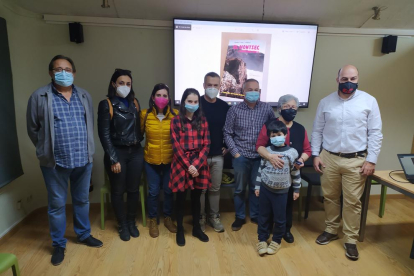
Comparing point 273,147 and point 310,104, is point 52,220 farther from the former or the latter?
point 310,104

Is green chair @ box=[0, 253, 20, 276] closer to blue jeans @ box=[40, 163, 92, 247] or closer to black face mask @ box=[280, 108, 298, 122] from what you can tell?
blue jeans @ box=[40, 163, 92, 247]

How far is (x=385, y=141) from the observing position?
3.26 metres

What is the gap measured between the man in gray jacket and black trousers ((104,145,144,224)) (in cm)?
21

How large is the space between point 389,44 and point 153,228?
325cm

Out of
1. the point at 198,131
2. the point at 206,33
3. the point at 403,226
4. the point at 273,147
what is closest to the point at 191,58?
the point at 206,33

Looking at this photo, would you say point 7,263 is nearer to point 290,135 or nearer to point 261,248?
point 261,248

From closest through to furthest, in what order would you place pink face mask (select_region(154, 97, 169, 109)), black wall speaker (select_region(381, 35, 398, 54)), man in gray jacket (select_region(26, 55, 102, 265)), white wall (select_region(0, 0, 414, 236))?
1. man in gray jacket (select_region(26, 55, 102, 265))
2. pink face mask (select_region(154, 97, 169, 109))
3. white wall (select_region(0, 0, 414, 236))
4. black wall speaker (select_region(381, 35, 398, 54))

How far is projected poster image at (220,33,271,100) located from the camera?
2770mm

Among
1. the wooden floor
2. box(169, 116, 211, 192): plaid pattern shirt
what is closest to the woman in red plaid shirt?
box(169, 116, 211, 192): plaid pattern shirt

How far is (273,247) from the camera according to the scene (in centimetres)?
214

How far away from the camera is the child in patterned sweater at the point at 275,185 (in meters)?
1.96

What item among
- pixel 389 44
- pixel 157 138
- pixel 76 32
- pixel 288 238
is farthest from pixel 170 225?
pixel 389 44

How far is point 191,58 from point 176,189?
142 cm

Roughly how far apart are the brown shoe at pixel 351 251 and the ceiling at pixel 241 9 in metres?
2.30
